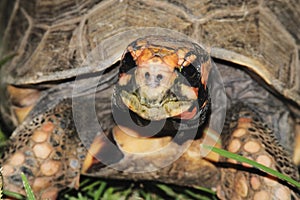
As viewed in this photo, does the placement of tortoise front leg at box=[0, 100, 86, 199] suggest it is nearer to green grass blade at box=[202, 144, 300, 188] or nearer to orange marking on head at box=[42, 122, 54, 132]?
orange marking on head at box=[42, 122, 54, 132]

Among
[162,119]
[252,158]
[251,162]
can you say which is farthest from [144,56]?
[252,158]

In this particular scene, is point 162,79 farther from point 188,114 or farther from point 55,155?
point 55,155

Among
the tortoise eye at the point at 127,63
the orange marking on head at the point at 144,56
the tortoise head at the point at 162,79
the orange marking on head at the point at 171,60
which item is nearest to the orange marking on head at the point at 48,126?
the tortoise head at the point at 162,79

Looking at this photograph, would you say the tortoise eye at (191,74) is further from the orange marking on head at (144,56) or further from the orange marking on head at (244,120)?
the orange marking on head at (244,120)

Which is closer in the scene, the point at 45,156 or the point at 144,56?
the point at 144,56

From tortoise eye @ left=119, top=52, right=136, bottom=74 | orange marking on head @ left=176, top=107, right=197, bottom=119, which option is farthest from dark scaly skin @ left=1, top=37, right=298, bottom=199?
tortoise eye @ left=119, top=52, right=136, bottom=74

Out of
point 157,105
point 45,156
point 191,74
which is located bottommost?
point 45,156
